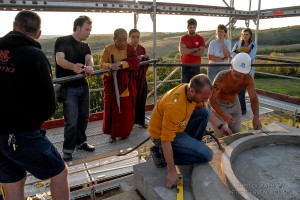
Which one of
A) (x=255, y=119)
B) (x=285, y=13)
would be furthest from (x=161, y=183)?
(x=285, y=13)

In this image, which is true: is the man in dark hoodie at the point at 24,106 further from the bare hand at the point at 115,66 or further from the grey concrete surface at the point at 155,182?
the bare hand at the point at 115,66

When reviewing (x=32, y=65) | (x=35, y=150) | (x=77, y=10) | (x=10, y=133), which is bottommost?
(x=35, y=150)

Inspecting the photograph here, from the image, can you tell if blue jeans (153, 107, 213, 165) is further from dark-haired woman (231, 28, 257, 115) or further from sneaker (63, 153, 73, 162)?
dark-haired woman (231, 28, 257, 115)

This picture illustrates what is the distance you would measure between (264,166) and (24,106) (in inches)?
106

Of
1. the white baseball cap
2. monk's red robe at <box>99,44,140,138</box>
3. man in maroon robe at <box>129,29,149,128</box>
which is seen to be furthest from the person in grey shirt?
monk's red robe at <box>99,44,140,138</box>

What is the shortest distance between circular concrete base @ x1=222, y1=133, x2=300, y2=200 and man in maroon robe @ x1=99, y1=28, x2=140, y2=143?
5.95ft

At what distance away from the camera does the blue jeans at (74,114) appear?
12.8ft

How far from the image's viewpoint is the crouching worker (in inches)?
116

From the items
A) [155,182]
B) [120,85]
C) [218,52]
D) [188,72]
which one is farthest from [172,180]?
[218,52]

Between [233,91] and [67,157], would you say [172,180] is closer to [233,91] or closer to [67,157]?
[67,157]

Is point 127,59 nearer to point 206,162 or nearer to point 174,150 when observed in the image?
point 174,150

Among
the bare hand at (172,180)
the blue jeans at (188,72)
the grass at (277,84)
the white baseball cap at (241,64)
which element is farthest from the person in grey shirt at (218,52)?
the grass at (277,84)

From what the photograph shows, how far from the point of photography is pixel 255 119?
415 centimetres

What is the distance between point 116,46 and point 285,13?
4.34 metres
